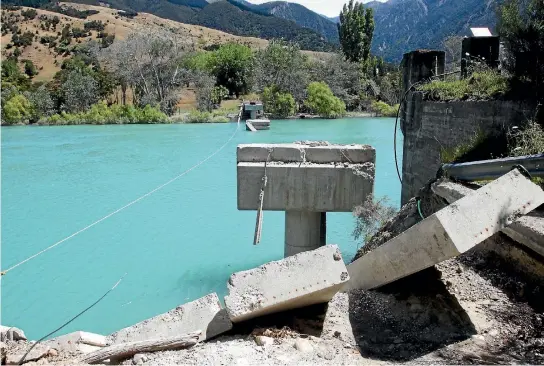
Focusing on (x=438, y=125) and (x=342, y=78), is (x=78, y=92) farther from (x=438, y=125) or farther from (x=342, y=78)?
(x=438, y=125)

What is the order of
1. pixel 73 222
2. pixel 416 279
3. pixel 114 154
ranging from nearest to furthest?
1. pixel 416 279
2. pixel 73 222
3. pixel 114 154

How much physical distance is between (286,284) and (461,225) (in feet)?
4.02

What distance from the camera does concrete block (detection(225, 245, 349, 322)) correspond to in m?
3.49

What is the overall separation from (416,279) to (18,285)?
29.4 feet

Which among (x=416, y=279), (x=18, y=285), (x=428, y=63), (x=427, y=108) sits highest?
(x=428, y=63)

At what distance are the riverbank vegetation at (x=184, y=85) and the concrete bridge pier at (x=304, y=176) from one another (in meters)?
35.6

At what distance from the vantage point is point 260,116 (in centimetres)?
4350

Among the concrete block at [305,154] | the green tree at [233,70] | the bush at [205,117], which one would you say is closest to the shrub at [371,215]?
the concrete block at [305,154]

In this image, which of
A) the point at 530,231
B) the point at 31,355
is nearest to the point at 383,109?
the point at 530,231

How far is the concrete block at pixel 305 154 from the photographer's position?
8797 millimetres

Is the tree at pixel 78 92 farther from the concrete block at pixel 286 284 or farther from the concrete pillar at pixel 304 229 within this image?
the concrete block at pixel 286 284

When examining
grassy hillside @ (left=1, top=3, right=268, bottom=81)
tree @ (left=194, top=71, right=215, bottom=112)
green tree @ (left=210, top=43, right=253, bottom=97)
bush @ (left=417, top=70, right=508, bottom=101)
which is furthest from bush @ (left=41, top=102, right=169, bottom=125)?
bush @ (left=417, top=70, right=508, bottom=101)

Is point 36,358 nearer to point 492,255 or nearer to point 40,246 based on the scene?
point 492,255

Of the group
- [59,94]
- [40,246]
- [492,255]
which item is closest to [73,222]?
[40,246]
